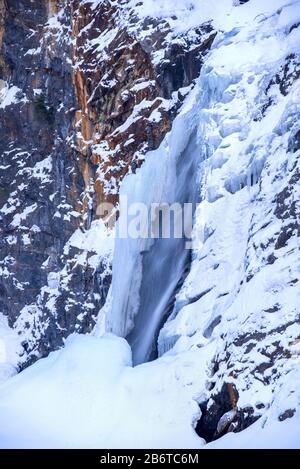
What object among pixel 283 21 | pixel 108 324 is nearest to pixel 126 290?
pixel 108 324

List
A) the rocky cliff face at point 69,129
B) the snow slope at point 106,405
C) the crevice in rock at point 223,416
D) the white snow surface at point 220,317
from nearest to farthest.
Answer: the crevice in rock at point 223,416
the white snow surface at point 220,317
the snow slope at point 106,405
the rocky cliff face at point 69,129

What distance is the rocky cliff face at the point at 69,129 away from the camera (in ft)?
78.7

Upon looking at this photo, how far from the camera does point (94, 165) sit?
2558 centimetres

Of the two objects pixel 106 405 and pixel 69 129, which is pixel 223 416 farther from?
pixel 69 129

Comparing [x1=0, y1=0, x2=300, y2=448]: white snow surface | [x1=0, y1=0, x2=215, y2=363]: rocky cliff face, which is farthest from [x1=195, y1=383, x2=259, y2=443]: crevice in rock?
[x1=0, y1=0, x2=215, y2=363]: rocky cliff face

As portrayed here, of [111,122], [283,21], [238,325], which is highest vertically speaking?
[283,21]

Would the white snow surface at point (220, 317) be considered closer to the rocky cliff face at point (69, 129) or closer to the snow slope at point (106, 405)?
the snow slope at point (106, 405)

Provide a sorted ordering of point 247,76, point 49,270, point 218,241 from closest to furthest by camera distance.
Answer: point 218,241
point 247,76
point 49,270

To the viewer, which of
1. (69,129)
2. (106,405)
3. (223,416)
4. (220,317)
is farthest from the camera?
(69,129)

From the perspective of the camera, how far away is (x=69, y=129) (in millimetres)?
27031

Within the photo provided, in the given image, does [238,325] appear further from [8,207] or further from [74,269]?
[8,207]

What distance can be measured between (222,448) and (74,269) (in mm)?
15255

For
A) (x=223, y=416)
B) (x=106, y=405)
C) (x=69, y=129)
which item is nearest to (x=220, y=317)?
(x=223, y=416)

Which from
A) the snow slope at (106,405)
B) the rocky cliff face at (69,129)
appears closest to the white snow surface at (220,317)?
the snow slope at (106,405)
